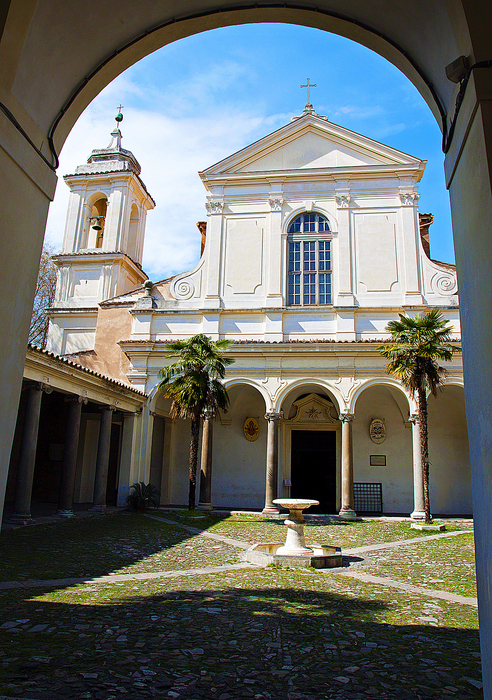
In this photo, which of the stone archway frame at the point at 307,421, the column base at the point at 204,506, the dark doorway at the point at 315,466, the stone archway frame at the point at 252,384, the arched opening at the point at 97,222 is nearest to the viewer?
the column base at the point at 204,506

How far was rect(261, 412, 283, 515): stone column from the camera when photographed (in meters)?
19.5

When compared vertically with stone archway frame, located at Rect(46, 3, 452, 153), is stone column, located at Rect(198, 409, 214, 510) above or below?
below

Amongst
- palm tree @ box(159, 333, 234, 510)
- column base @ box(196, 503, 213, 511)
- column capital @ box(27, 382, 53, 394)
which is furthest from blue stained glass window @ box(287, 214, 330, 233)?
column capital @ box(27, 382, 53, 394)

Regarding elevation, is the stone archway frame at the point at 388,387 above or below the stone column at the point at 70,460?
above

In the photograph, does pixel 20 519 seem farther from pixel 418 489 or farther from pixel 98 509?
pixel 418 489

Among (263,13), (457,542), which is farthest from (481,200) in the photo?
(457,542)

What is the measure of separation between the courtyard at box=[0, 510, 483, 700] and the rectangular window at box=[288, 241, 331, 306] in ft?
41.7

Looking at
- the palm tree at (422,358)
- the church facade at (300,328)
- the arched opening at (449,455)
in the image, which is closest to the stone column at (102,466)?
the church facade at (300,328)

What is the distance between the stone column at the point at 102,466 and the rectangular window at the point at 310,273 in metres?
8.76

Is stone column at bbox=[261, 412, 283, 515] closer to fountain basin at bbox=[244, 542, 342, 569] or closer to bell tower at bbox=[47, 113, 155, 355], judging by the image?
fountain basin at bbox=[244, 542, 342, 569]

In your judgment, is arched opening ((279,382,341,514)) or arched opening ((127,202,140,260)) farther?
arched opening ((127,202,140,260))

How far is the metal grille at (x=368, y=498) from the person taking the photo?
21.6 metres

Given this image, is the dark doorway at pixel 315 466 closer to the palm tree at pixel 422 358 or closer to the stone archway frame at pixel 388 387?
the stone archway frame at pixel 388 387

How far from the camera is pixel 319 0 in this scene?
4191mm
